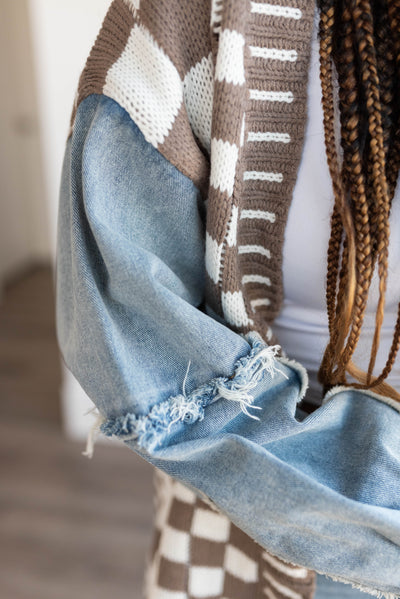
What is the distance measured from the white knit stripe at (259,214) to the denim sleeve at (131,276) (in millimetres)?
41

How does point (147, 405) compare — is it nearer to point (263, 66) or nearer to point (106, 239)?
point (106, 239)

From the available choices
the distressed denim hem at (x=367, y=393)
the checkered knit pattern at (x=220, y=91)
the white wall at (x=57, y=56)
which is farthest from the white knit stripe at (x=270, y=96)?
the white wall at (x=57, y=56)

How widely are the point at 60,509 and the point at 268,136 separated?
1364mm

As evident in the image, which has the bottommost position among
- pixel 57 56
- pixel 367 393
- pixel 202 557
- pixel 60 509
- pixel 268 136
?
pixel 60 509

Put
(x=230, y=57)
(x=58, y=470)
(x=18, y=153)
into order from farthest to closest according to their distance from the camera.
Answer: (x=18, y=153)
(x=58, y=470)
(x=230, y=57)

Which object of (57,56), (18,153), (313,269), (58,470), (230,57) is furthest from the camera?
(18,153)

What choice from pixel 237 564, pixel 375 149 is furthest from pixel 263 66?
pixel 237 564

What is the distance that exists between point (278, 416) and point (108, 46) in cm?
34

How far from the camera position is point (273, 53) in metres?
0.40

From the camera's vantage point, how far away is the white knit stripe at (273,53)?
39 centimetres

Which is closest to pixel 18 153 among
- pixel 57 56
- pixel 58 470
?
pixel 57 56

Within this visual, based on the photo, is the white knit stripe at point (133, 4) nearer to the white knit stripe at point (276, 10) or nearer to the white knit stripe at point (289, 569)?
the white knit stripe at point (276, 10)

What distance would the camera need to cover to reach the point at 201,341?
1.35 feet

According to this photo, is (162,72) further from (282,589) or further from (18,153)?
(18,153)
